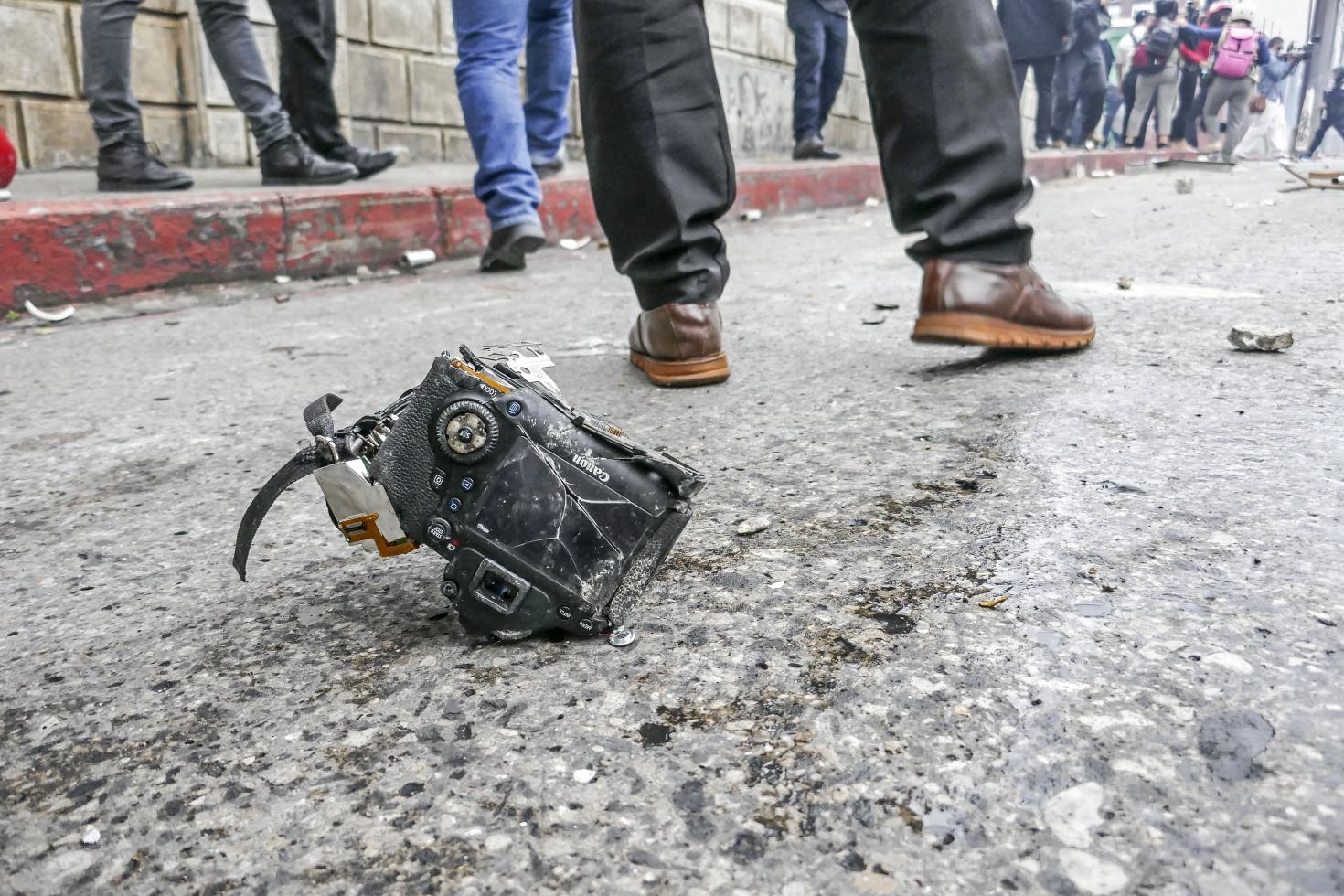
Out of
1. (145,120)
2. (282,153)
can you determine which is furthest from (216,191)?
(145,120)

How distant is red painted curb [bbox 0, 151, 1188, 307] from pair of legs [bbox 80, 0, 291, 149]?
→ 1.55ft

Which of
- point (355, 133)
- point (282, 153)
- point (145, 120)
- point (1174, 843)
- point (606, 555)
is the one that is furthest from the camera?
point (355, 133)

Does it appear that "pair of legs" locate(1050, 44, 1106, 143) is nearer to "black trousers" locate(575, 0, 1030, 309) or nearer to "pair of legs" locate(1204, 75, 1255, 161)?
"pair of legs" locate(1204, 75, 1255, 161)

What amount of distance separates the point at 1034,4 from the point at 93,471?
9374 millimetres

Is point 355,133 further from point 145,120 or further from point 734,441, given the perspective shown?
point 734,441

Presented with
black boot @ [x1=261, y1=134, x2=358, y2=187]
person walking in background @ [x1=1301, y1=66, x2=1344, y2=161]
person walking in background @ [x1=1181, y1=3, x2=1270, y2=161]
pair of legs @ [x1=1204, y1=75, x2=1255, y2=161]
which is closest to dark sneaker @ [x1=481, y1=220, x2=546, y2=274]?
black boot @ [x1=261, y1=134, x2=358, y2=187]

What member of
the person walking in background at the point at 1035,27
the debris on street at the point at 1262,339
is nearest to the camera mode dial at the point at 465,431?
the debris on street at the point at 1262,339

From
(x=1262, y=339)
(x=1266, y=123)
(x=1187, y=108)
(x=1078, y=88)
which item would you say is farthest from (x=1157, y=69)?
(x=1262, y=339)

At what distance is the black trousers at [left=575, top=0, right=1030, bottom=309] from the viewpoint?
5.40 ft

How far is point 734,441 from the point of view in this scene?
143 centimetres

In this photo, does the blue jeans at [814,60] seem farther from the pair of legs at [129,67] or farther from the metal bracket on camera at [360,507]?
the metal bracket on camera at [360,507]

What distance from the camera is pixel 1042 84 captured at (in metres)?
10.0

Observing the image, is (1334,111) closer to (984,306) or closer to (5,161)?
(984,306)

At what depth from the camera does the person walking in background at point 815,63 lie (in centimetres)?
649
